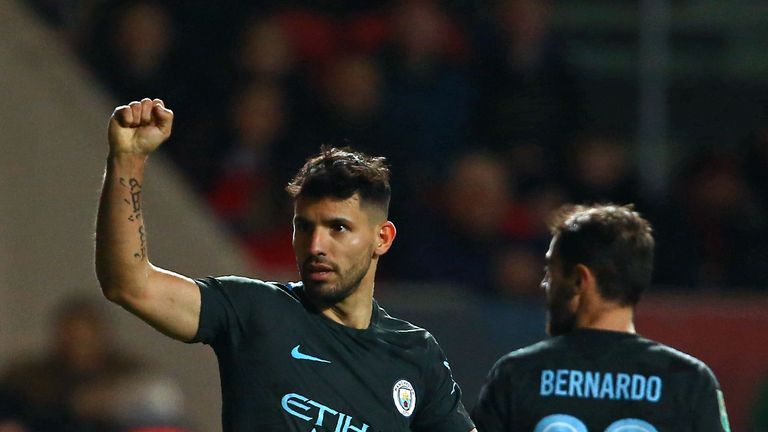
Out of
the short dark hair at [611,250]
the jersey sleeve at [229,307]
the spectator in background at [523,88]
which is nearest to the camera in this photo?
the jersey sleeve at [229,307]

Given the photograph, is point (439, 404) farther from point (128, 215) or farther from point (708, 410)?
point (128, 215)

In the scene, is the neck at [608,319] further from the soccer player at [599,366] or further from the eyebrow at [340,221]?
the eyebrow at [340,221]

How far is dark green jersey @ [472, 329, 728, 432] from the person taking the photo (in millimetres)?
4992

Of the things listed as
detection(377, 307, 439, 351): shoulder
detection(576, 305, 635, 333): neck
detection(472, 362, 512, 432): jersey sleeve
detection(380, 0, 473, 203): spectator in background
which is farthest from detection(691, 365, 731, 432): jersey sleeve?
detection(380, 0, 473, 203): spectator in background

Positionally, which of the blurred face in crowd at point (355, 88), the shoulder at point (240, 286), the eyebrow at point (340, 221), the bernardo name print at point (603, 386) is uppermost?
the blurred face in crowd at point (355, 88)

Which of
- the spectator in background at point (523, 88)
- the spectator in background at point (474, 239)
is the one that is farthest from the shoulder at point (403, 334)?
the spectator in background at point (523, 88)

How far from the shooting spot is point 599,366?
505 centimetres

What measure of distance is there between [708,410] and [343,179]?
4.47 ft

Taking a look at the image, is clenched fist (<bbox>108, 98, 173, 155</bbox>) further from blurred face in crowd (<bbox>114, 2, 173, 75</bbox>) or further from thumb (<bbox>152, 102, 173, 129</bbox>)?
blurred face in crowd (<bbox>114, 2, 173, 75</bbox>)

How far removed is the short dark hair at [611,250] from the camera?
5.20 meters

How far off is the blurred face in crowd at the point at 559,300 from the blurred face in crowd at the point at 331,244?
83 cm

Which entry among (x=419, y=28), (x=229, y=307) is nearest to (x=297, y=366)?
(x=229, y=307)

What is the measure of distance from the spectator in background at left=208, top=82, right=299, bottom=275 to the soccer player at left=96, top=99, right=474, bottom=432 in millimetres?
4189

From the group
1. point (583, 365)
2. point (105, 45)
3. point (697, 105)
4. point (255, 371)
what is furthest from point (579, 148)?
point (255, 371)
